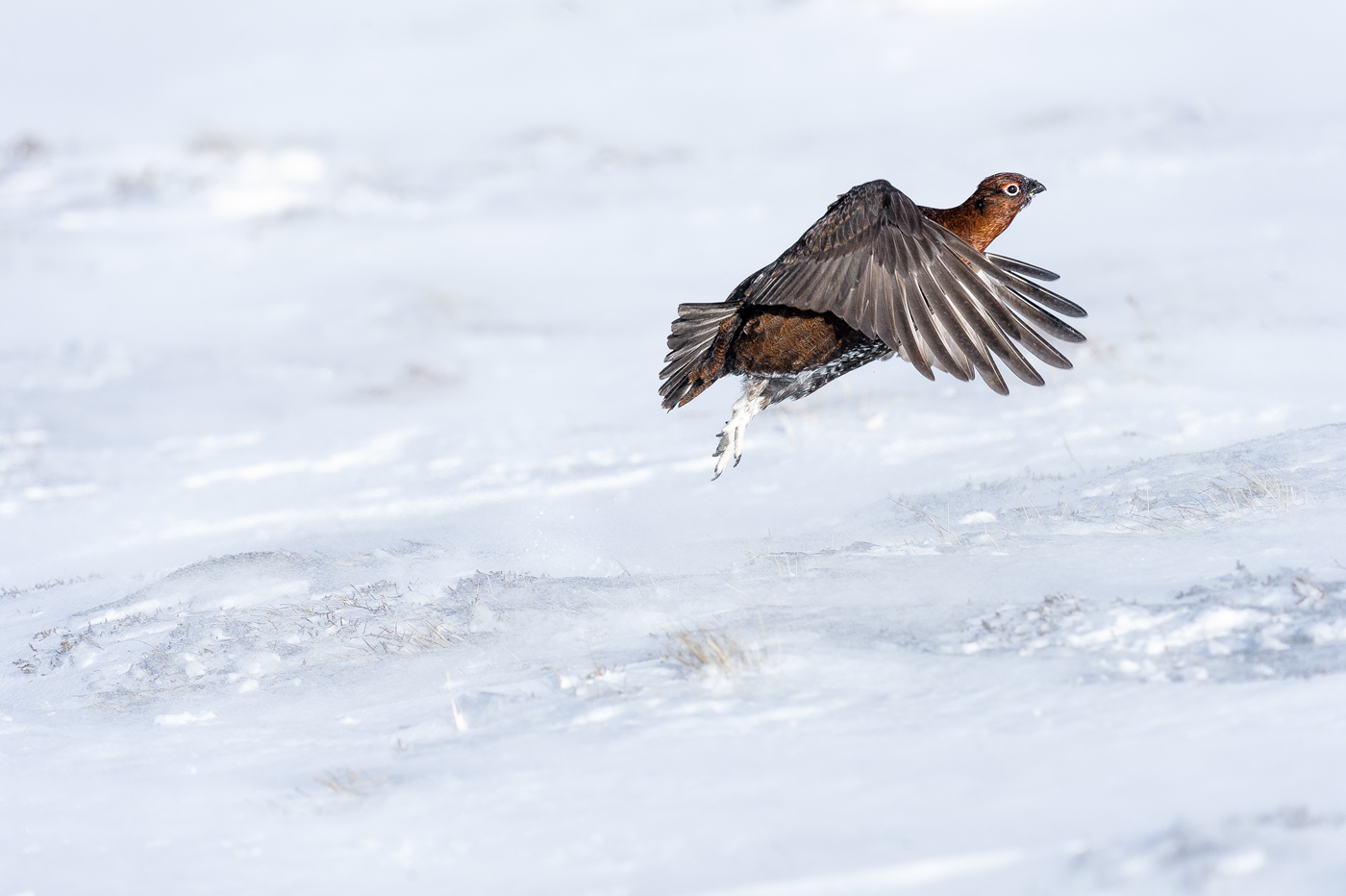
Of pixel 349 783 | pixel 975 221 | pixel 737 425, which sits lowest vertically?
pixel 349 783

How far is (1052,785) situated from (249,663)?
12.6ft

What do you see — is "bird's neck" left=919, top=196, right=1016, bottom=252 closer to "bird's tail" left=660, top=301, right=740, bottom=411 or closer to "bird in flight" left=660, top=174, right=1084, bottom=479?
"bird in flight" left=660, top=174, right=1084, bottom=479

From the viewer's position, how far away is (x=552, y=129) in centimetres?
2512

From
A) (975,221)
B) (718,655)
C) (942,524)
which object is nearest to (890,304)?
(975,221)

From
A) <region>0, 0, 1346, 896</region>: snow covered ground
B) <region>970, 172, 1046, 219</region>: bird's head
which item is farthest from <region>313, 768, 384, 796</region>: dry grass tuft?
<region>970, 172, 1046, 219</region>: bird's head

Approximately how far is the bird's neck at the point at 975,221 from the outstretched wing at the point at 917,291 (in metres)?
0.50

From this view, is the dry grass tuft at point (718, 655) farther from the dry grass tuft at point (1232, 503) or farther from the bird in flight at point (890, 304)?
the dry grass tuft at point (1232, 503)

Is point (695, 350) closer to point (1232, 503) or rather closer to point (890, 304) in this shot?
point (890, 304)

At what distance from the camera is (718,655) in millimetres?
4031

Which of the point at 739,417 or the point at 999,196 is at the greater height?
the point at 999,196

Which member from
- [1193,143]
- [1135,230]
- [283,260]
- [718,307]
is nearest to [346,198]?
[283,260]

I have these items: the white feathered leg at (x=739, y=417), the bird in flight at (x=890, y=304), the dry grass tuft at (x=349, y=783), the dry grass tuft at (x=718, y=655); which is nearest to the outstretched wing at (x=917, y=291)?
the bird in flight at (x=890, y=304)

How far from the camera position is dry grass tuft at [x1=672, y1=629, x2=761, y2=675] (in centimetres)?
401

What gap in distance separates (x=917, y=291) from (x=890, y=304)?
0.12m
